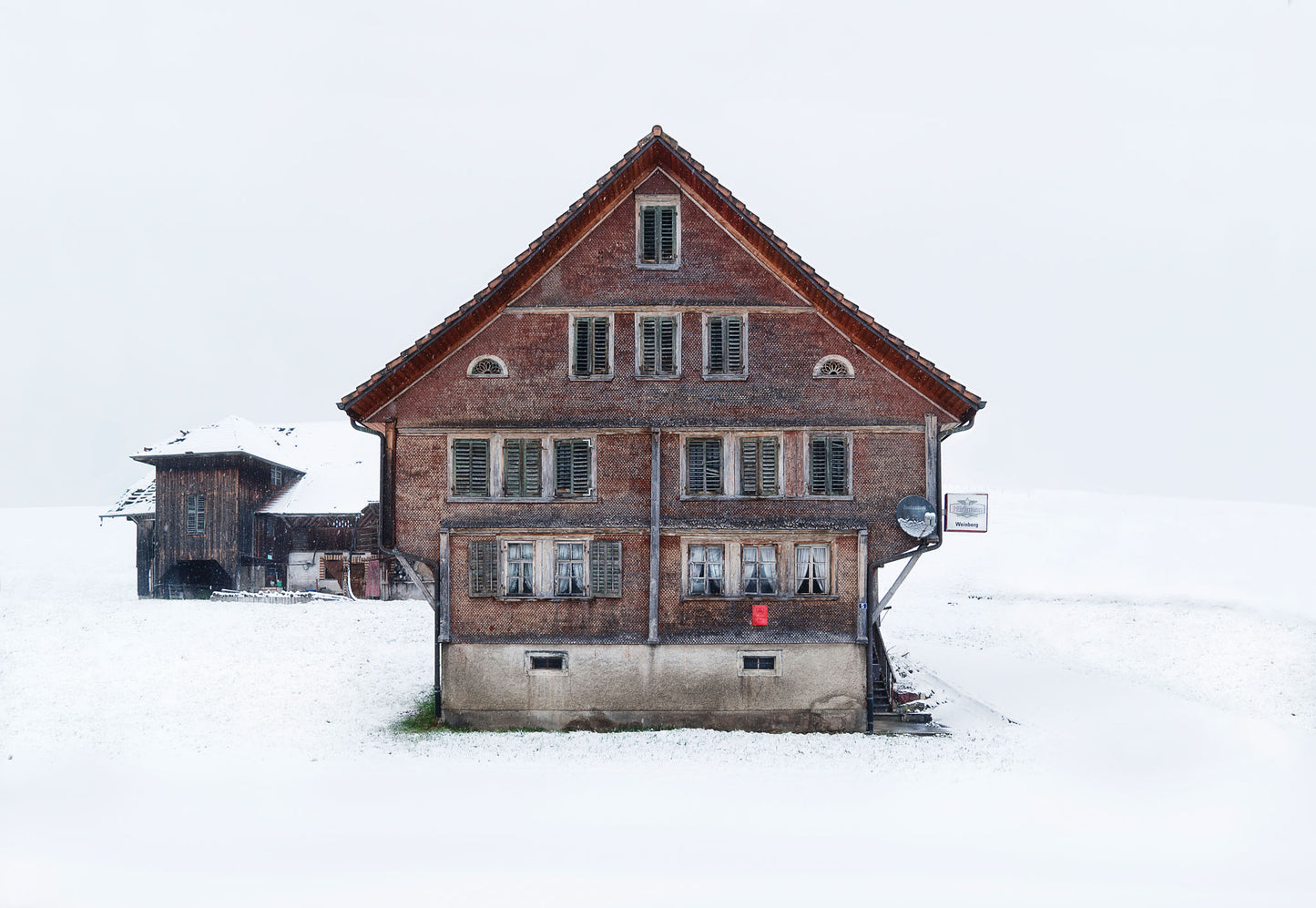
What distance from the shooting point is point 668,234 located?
2259 centimetres

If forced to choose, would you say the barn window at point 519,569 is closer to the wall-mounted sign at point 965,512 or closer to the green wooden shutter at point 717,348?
the green wooden shutter at point 717,348

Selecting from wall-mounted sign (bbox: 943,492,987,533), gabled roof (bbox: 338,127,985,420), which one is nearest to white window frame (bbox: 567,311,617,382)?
gabled roof (bbox: 338,127,985,420)

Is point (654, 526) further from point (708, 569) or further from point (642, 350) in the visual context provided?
point (642, 350)

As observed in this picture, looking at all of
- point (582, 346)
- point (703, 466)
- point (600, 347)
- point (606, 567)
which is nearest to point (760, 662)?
point (606, 567)

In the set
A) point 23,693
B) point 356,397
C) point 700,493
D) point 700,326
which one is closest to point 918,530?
point 700,493

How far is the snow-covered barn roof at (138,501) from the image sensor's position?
5050 centimetres

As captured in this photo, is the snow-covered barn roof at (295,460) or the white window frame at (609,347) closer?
the white window frame at (609,347)

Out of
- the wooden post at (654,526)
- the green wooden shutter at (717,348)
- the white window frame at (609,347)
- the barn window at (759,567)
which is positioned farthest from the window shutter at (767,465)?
the white window frame at (609,347)

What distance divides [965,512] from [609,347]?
360 inches

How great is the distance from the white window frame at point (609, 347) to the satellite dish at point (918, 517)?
7.33m

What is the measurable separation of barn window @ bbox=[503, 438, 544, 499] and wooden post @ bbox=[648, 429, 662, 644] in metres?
2.59

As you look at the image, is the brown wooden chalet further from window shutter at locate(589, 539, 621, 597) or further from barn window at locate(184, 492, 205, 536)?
barn window at locate(184, 492, 205, 536)

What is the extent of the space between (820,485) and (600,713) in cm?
725

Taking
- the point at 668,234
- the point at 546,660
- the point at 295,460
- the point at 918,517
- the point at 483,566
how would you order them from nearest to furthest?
1. the point at 918,517
2. the point at 546,660
3. the point at 483,566
4. the point at 668,234
5. the point at 295,460
